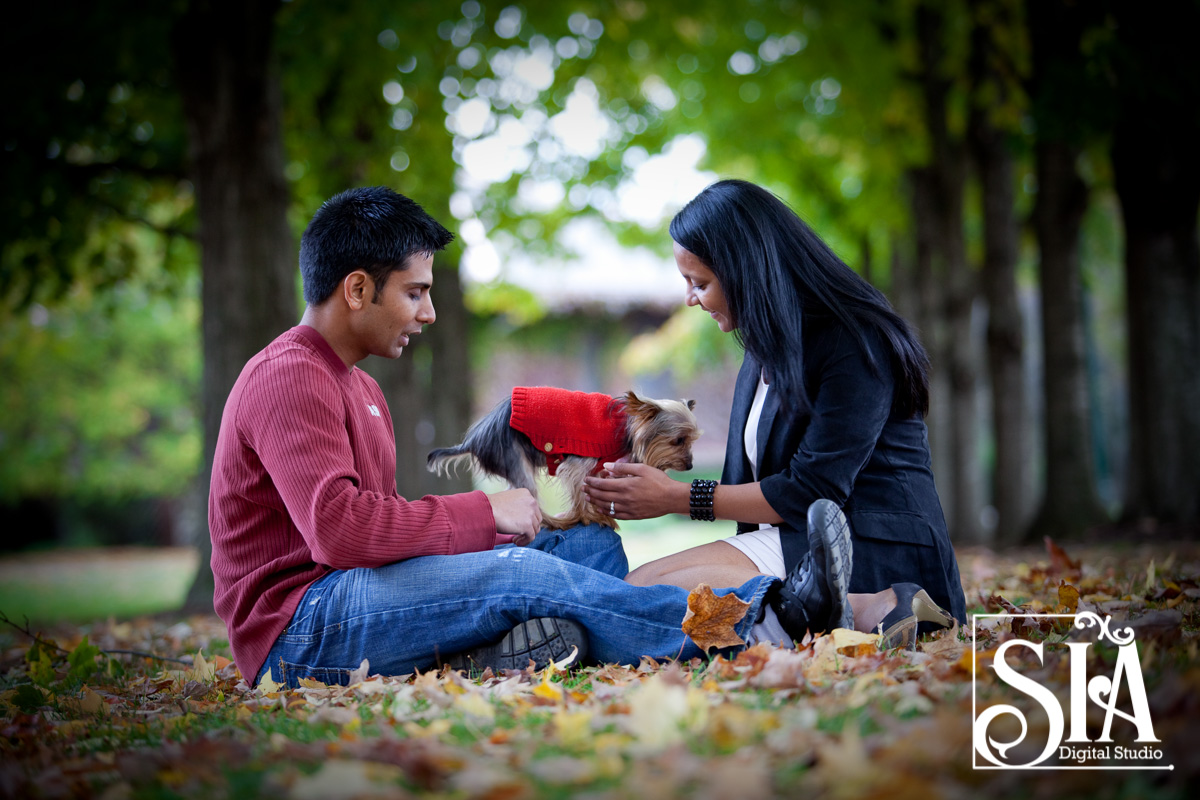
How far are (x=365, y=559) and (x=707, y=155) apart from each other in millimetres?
11492

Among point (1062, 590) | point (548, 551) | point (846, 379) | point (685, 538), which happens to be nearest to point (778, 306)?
point (846, 379)

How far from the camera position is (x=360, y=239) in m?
3.46

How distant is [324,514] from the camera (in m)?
3.10

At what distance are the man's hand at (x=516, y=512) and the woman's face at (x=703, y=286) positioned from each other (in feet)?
3.44

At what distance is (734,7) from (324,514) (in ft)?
31.5

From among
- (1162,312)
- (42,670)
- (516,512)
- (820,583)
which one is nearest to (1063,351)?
(1162,312)

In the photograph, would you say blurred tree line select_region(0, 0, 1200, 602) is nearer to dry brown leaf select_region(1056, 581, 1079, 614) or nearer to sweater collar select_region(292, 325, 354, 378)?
sweater collar select_region(292, 325, 354, 378)

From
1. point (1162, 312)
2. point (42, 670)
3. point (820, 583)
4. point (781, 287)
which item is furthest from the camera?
point (1162, 312)

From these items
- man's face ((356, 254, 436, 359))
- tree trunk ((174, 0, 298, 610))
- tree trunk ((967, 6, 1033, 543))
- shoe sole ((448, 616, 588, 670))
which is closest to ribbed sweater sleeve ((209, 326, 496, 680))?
man's face ((356, 254, 436, 359))

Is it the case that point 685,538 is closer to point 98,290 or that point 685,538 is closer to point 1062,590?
point 98,290

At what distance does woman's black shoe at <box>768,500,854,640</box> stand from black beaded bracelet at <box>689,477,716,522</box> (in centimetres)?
47

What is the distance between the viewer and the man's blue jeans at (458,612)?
3328 millimetres

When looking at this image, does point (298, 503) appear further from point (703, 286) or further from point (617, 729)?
point (703, 286)

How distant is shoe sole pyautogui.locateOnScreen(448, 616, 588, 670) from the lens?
3.34m
